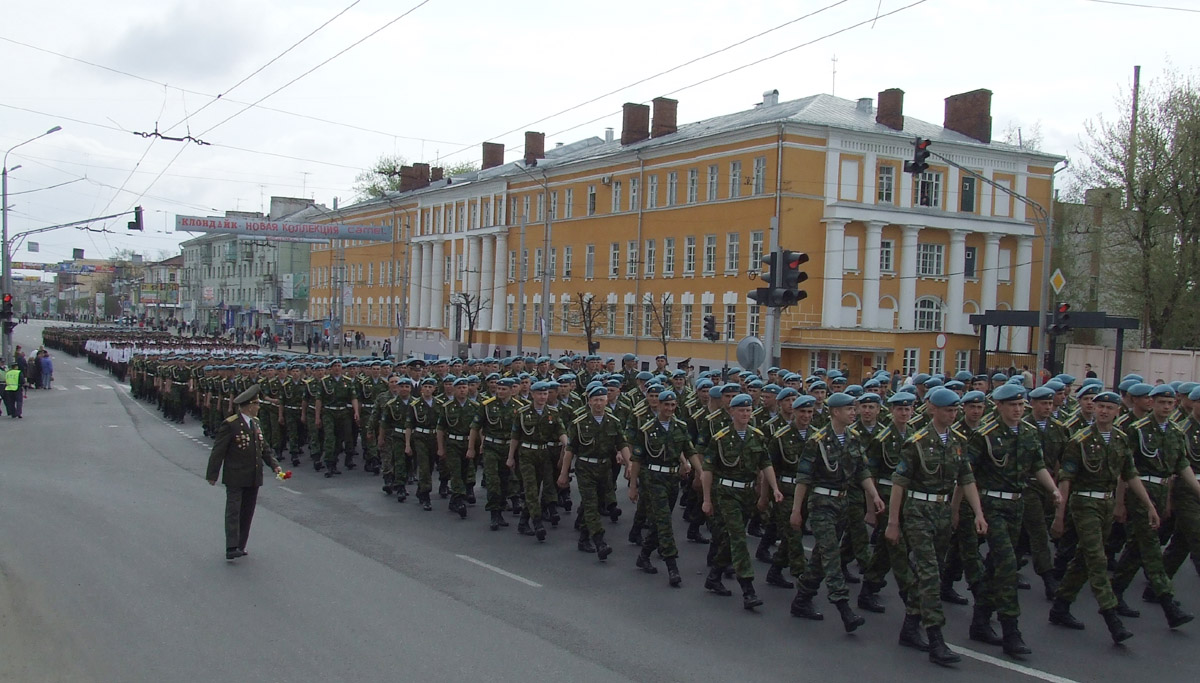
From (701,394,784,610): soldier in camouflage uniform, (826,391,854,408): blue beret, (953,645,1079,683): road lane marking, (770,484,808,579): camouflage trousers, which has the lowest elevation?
(953,645,1079,683): road lane marking

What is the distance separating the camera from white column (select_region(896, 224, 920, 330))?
141 feet

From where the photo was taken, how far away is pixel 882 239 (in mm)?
42688

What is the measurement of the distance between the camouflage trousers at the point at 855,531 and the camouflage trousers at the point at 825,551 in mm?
219

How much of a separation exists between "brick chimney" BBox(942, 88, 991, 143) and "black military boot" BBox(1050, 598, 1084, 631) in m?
42.5

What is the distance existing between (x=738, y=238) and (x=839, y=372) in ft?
96.1

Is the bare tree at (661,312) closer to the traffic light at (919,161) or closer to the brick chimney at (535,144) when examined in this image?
the brick chimney at (535,144)

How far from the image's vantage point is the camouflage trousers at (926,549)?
698 centimetres

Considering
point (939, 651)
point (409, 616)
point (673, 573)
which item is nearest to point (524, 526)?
point (673, 573)

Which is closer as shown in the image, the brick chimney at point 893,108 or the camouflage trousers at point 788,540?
the camouflage trousers at point 788,540

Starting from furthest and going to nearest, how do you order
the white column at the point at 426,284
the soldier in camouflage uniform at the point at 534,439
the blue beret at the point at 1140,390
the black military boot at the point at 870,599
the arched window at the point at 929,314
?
1. the white column at the point at 426,284
2. the arched window at the point at 929,314
3. the soldier in camouflage uniform at the point at 534,439
4. the blue beret at the point at 1140,390
5. the black military boot at the point at 870,599

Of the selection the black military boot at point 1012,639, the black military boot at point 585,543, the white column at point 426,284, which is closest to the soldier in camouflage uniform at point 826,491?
the black military boot at point 1012,639

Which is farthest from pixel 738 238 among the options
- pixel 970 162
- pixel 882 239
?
pixel 970 162

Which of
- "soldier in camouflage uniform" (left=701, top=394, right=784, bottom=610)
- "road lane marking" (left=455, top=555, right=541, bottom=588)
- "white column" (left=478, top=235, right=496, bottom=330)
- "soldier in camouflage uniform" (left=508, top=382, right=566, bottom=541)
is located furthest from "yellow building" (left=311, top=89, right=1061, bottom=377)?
"soldier in camouflage uniform" (left=701, top=394, right=784, bottom=610)

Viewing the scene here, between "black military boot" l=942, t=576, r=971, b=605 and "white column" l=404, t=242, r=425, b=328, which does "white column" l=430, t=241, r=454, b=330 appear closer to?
"white column" l=404, t=242, r=425, b=328
